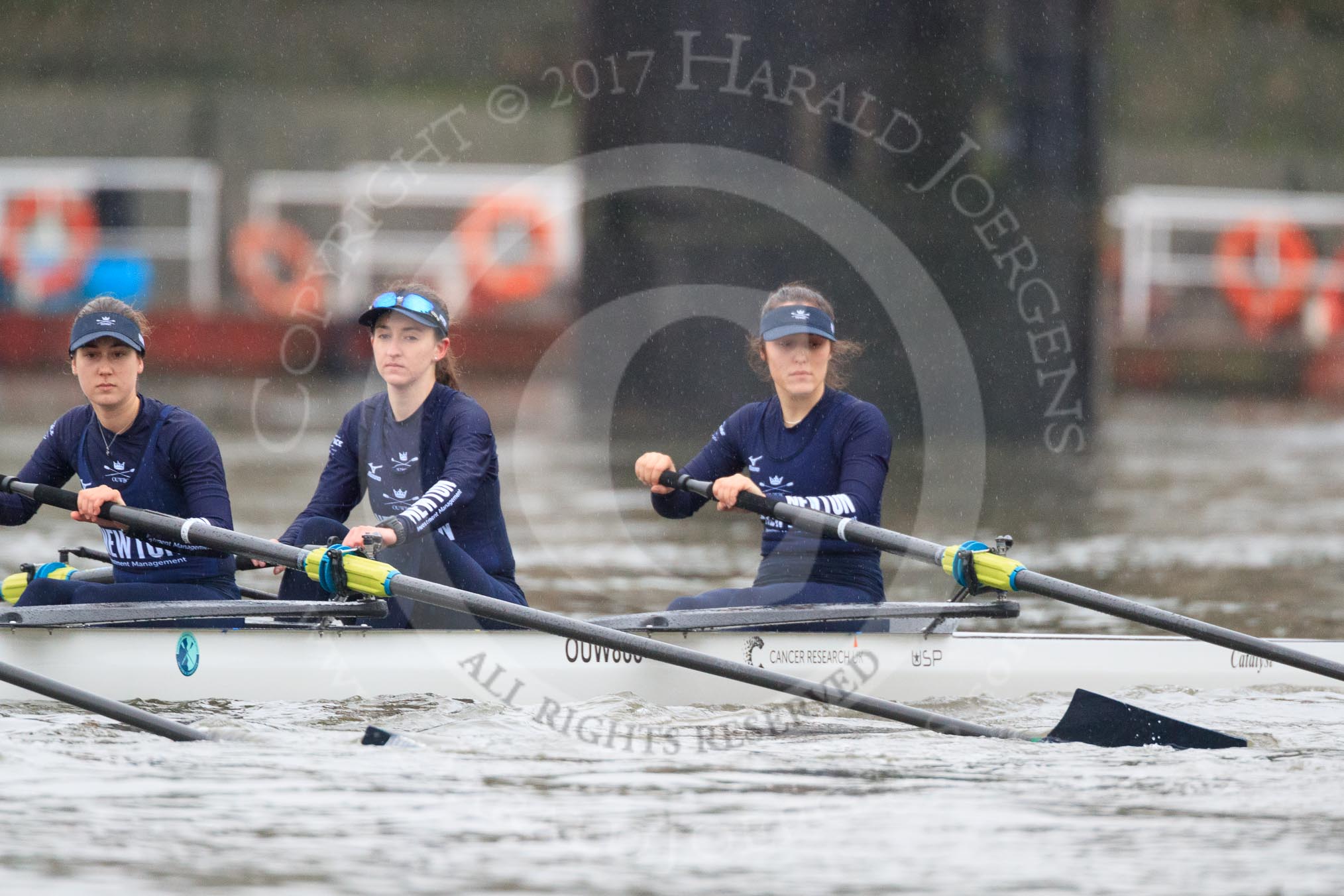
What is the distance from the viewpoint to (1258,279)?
2706 cm

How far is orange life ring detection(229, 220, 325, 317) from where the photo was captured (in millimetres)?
26688

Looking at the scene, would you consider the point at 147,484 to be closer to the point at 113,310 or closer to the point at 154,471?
the point at 154,471

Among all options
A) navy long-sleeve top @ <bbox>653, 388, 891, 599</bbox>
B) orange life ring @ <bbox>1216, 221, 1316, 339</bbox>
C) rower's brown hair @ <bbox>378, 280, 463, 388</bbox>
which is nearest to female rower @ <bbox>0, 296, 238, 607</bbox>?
rower's brown hair @ <bbox>378, 280, 463, 388</bbox>

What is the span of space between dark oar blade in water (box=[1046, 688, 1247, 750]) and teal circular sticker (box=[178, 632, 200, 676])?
306 cm

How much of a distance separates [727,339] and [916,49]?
127 inches

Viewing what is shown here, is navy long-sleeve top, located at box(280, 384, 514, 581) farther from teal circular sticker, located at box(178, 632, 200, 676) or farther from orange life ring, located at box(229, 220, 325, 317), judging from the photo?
orange life ring, located at box(229, 220, 325, 317)

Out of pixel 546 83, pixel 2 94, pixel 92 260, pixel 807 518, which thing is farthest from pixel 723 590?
pixel 2 94

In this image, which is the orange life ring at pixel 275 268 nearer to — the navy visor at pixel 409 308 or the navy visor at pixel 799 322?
the navy visor at pixel 409 308

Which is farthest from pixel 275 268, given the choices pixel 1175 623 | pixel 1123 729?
pixel 1123 729

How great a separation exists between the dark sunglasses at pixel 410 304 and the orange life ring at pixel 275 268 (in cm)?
1976

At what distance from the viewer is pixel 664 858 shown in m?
5.14

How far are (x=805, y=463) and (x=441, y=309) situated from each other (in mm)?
1520

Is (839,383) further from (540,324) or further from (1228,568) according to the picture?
(540,324)

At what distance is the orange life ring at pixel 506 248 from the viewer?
88.4 feet
